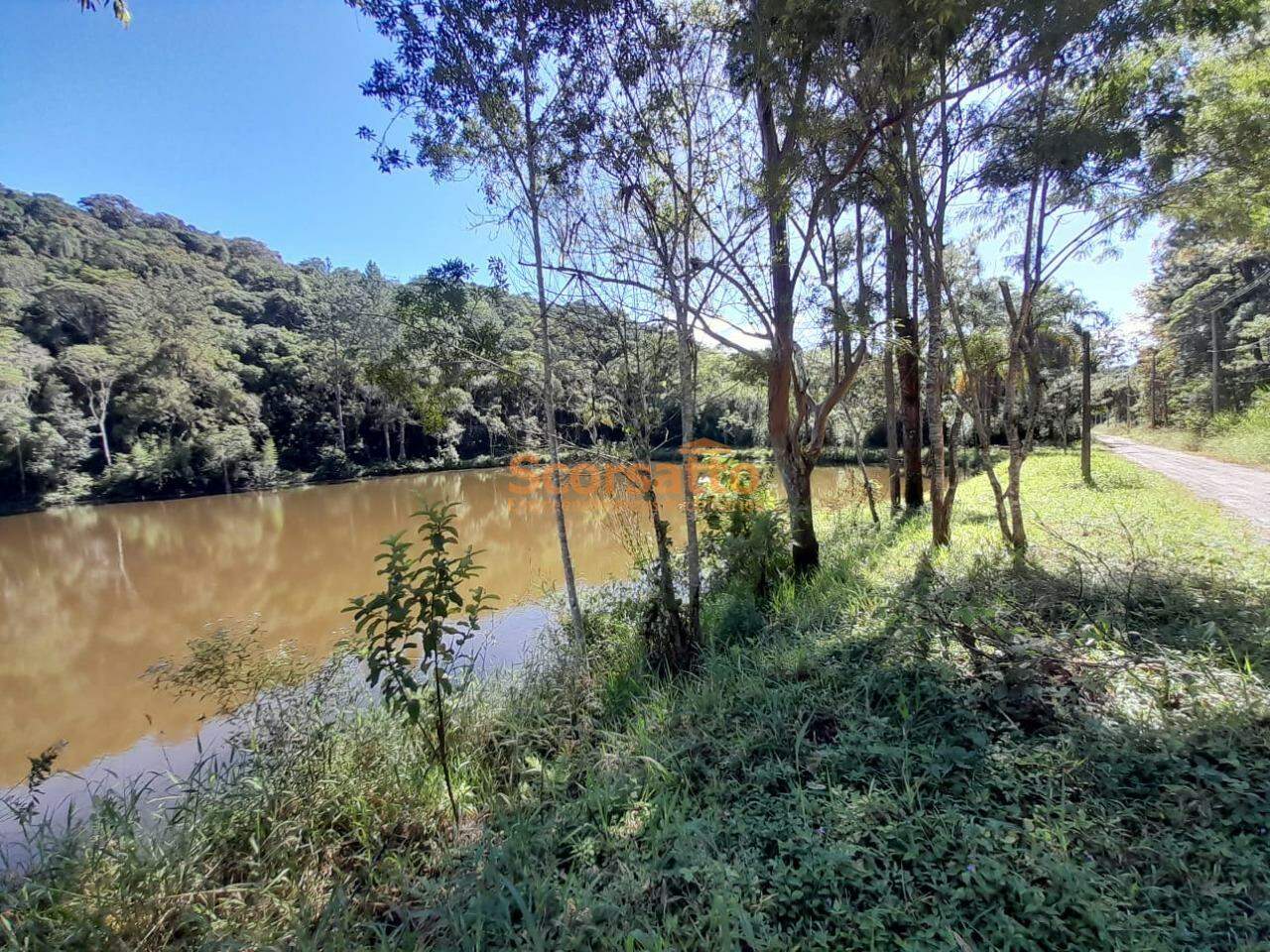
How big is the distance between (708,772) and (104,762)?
16.8 ft

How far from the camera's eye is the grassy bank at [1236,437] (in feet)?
32.8

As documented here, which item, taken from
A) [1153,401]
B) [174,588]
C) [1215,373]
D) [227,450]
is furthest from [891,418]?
[227,450]

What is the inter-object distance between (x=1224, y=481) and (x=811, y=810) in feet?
33.8

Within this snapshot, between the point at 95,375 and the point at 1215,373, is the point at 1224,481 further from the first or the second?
the point at 95,375

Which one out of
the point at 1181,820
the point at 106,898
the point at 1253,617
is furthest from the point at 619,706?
the point at 1253,617

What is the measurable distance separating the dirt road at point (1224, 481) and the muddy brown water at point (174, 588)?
196 inches

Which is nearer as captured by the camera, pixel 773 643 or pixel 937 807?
pixel 937 807

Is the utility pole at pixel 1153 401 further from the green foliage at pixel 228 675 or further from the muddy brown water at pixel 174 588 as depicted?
the green foliage at pixel 228 675

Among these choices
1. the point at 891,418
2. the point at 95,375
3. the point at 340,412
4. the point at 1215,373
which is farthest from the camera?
the point at 340,412

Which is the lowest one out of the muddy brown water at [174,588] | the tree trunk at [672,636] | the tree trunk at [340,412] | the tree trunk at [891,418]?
the muddy brown water at [174,588]

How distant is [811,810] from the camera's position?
6.01 ft

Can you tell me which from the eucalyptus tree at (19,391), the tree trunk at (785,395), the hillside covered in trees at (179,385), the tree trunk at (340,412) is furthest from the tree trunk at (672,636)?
the tree trunk at (340,412)

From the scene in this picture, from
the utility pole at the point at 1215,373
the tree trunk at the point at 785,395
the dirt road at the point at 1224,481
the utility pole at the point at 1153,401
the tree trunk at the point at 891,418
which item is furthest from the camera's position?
the utility pole at the point at 1153,401

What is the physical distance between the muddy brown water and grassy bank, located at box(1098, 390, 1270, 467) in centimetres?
796
